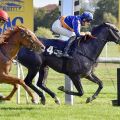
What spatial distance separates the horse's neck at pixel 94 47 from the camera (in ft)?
40.0

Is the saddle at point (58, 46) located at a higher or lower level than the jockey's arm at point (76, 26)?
lower

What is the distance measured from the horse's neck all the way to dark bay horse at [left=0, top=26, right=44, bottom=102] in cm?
179

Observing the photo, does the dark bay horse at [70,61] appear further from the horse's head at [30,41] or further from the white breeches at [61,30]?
the horse's head at [30,41]

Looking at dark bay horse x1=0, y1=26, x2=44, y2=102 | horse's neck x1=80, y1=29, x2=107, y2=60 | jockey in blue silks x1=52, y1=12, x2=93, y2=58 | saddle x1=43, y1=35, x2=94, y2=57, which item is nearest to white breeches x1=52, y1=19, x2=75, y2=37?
jockey in blue silks x1=52, y1=12, x2=93, y2=58

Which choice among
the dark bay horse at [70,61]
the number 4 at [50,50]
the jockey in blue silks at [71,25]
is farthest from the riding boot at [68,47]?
the number 4 at [50,50]

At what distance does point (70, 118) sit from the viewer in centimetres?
974

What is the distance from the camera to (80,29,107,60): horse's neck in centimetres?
1220

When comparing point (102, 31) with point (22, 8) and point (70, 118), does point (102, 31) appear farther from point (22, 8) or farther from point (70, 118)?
point (70, 118)

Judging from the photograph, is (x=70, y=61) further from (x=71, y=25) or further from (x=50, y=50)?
(x=71, y=25)

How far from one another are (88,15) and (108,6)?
24375 millimetres

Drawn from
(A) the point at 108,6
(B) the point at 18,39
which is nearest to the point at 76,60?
(B) the point at 18,39

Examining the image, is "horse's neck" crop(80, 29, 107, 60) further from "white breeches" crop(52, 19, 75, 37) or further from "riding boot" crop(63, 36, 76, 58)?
"white breeches" crop(52, 19, 75, 37)

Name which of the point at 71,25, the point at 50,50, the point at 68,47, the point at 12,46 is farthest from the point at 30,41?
the point at 71,25

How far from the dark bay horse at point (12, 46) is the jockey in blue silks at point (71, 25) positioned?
58.8 inches
